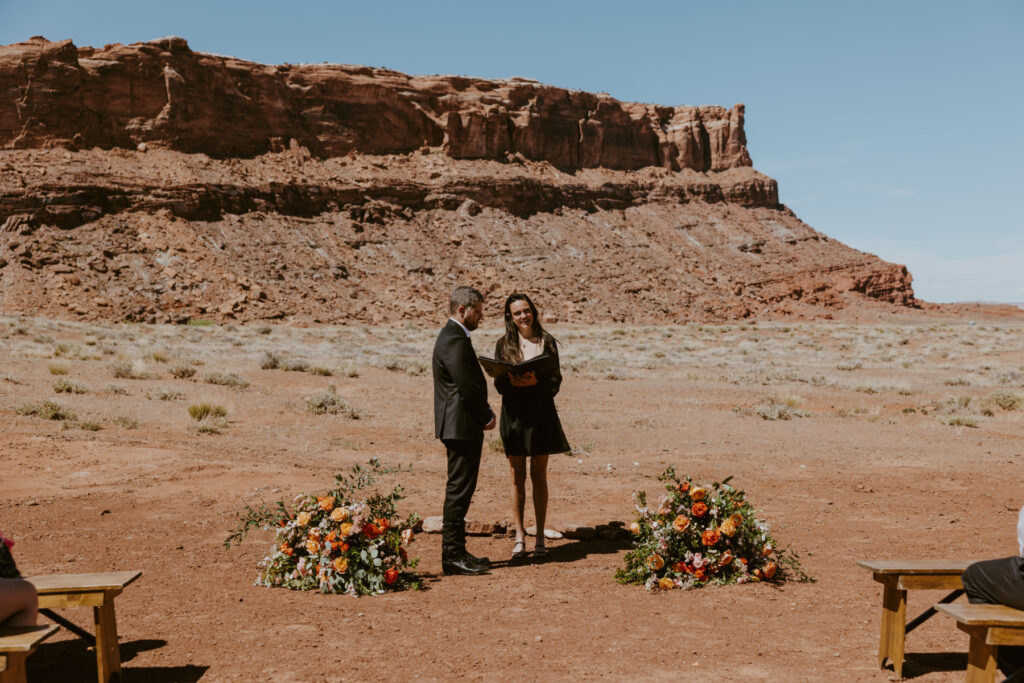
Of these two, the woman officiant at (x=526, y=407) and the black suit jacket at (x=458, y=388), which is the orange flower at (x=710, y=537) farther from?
the black suit jacket at (x=458, y=388)

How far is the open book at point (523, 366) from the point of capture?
5781mm

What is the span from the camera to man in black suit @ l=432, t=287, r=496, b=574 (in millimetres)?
5527

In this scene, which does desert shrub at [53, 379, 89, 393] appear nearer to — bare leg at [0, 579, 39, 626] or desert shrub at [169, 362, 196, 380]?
desert shrub at [169, 362, 196, 380]

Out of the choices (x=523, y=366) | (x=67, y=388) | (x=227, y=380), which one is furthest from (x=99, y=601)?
(x=227, y=380)

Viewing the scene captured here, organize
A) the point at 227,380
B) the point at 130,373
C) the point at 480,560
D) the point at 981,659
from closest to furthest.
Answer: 1. the point at 981,659
2. the point at 480,560
3. the point at 227,380
4. the point at 130,373

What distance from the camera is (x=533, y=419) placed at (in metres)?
6.02

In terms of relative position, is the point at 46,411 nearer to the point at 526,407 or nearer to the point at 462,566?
the point at 462,566

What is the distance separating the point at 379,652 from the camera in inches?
167

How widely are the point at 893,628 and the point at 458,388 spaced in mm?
3087

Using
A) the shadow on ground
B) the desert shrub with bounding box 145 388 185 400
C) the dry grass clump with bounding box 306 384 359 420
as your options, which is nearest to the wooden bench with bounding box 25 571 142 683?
the shadow on ground

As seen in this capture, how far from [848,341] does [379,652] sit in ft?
130

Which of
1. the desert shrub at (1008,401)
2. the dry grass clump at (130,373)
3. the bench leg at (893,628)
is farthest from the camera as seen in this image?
the dry grass clump at (130,373)

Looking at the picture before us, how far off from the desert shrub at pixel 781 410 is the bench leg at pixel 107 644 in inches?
528

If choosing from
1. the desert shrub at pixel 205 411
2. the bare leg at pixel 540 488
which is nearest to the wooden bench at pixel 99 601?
the bare leg at pixel 540 488
